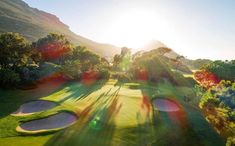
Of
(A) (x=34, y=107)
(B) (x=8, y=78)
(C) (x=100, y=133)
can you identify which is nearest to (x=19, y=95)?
(B) (x=8, y=78)

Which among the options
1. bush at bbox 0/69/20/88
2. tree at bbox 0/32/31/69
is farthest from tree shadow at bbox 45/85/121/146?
tree at bbox 0/32/31/69

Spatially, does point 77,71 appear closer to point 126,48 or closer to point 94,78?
point 94,78

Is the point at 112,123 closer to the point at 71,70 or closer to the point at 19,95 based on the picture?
the point at 19,95

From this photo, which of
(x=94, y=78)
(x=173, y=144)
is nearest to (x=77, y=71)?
(x=94, y=78)

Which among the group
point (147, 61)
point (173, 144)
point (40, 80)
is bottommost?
point (173, 144)

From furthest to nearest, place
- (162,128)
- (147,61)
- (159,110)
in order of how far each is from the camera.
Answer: (147,61) → (159,110) → (162,128)

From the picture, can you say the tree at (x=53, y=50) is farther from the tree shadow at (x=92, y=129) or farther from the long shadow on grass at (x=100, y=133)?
the long shadow on grass at (x=100, y=133)

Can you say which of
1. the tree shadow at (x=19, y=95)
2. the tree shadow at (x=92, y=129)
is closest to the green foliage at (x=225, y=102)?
the tree shadow at (x=92, y=129)
